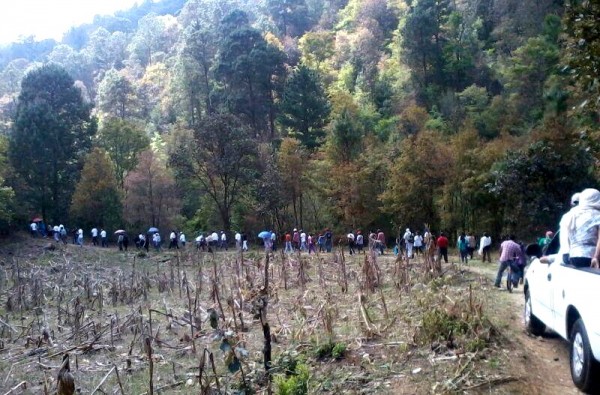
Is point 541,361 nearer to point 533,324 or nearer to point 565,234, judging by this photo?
point 533,324

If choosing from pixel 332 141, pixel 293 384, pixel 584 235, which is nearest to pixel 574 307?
pixel 584 235

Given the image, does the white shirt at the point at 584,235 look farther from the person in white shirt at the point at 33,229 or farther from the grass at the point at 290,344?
the person in white shirt at the point at 33,229

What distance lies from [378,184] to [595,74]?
32.3 meters

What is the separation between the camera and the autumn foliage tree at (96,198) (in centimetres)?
4288

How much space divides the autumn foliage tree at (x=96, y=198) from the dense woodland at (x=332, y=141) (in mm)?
107

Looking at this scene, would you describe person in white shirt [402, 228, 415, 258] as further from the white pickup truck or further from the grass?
the white pickup truck

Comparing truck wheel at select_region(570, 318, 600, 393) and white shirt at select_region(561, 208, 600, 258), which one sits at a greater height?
white shirt at select_region(561, 208, 600, 258)

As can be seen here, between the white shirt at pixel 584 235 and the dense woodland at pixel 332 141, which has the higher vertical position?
the dense woodland at pixel 332 141

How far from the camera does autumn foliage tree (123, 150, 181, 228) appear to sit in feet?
146

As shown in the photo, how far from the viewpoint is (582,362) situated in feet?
20.5

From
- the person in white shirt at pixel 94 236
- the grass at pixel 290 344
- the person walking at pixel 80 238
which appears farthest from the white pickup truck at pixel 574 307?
the person in white shirt at pixel 94 236

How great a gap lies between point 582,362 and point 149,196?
41123 millimetres

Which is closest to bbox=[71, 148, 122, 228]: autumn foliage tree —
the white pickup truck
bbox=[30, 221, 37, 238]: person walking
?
bbox=[30, 221, 37, 238]: person walking

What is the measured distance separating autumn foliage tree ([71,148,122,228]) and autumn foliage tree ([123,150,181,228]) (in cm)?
112
